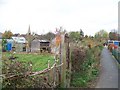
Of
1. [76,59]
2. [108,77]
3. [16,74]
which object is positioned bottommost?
[108,77]

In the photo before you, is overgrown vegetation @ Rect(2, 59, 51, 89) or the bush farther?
the bush

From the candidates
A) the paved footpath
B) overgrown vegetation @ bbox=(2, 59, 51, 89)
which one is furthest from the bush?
overgrown vegetation @ bbox=(2, 59, 51, 89)

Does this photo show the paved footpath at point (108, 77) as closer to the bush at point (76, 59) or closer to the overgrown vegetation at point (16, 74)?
the bush at point (76, 59)

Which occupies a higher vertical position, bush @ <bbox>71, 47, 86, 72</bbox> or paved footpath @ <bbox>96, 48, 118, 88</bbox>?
bush @ <bbox>71, 47, 86, 72</bbox>

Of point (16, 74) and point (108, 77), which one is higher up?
point (16, 74)

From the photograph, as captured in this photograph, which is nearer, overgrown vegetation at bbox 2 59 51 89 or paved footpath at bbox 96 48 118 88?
overgrown vegetation at bbox 2 59 51 89

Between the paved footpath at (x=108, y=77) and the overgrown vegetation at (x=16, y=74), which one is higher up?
the overgrown vegetation at (x=16, y=74)

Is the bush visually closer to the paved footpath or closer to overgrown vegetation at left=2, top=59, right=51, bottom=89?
the paved footpath

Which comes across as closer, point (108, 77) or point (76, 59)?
point (76, 59)

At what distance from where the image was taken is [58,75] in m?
9.14

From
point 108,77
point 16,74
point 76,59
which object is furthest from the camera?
point 108,77

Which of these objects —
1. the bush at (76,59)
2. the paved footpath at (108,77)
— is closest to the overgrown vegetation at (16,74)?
the bush at (76,59)

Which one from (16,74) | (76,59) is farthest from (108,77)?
(16,74)

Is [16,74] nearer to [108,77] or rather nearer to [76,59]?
[76,59]
